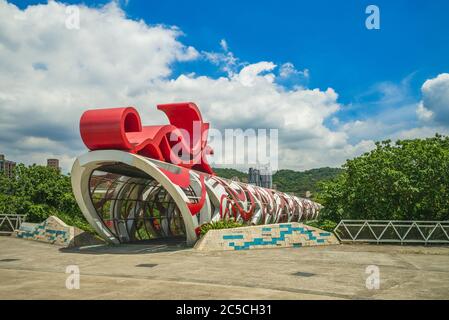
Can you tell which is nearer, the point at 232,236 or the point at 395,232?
the point at 232,236

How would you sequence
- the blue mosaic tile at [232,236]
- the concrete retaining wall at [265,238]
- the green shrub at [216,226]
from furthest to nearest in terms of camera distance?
the green shrub at [216,226], the blue mosaic tile at [232,236], the concrete retaining wall at [265,238]

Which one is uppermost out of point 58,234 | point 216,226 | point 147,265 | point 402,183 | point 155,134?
point 155,134

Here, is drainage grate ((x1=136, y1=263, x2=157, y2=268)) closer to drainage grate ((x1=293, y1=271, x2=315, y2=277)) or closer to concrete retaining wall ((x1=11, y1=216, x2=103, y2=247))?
drainage grate ((x1=293, y1=271, x2=315, y2=277))

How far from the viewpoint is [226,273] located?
12867 millimetres

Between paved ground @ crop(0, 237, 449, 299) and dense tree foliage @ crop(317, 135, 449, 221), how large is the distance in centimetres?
377

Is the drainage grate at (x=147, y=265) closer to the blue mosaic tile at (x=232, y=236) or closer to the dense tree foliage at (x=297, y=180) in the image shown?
the blue mosaic tile at (x=232, y=236)

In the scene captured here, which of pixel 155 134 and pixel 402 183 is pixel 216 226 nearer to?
pixel 155 134

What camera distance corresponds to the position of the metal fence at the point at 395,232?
21.5 m

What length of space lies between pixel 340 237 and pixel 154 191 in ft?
40.2

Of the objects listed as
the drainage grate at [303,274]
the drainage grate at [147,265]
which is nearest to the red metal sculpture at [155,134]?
the drainage grate at [147,265]

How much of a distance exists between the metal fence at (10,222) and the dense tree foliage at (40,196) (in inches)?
72.9

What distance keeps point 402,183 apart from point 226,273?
1437cm

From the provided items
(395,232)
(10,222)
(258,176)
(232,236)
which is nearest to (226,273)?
(232,236)

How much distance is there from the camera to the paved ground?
9.76m
